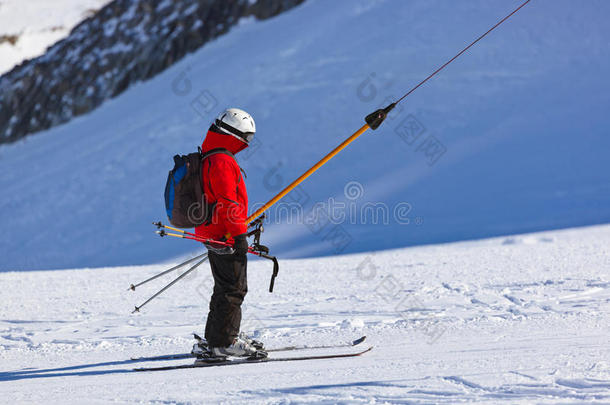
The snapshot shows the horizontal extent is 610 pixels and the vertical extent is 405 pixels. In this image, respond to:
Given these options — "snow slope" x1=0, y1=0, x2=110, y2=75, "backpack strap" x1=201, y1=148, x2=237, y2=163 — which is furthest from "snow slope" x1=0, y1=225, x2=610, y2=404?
"snow slope" x1=0, y1=0, x2=110, y2=75

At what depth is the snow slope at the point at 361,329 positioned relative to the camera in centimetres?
317

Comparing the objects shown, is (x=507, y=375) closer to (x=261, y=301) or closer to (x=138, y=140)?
(x=261, y=301)

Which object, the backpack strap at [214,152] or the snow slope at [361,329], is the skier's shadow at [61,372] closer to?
the snow slope at [361,329]

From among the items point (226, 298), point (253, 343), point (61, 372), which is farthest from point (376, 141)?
point (61, 372)

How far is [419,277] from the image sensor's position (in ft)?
21.0

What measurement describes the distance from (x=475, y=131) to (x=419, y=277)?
692 cm

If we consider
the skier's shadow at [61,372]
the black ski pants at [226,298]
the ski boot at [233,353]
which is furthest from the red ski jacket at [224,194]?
the skier's shadow at [61,372]

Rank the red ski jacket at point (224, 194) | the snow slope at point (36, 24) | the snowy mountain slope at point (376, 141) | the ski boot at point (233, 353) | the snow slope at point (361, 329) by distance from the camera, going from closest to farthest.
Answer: the snow slope at point (361, 329) < the red ski jacket at point (224, 194) < the ski boot at point (233, 353) < the snowy mountain slope at point (376, 141) < the snow slope at point (36, 24)

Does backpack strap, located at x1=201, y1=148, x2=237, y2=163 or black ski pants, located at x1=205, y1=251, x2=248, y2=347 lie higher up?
backpack strap, located at x1=201, y1=148, x2=237, y2=163

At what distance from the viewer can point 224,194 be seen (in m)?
3.65

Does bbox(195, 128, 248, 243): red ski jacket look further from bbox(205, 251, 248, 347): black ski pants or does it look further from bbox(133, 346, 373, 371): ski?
bbox(133, 346, 373, 371): ski

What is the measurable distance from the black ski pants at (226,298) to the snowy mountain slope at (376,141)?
578 cm

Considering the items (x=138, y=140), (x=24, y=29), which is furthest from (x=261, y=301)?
(x=24, y=29)

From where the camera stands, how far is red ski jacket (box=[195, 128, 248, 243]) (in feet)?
12.0
